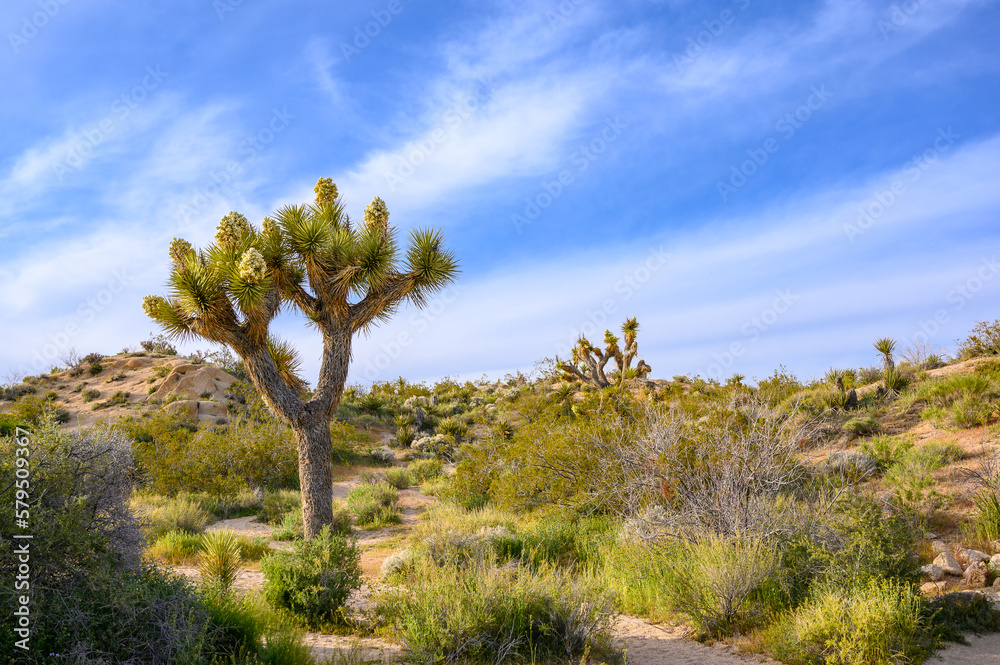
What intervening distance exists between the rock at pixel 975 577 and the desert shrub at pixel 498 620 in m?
5.05

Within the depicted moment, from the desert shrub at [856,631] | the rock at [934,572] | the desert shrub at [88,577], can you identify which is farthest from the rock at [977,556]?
the desert shrub at [88,577]

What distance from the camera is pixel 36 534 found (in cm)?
460

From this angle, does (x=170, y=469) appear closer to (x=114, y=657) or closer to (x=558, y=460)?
(x=558, y=460)

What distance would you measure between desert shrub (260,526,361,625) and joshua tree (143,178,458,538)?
13.1 ft

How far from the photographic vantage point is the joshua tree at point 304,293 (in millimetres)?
10539

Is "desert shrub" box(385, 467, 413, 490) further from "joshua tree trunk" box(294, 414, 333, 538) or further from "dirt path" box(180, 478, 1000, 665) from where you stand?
"dirt path" box(180, 478, 1000, 665)

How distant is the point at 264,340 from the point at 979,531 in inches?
477

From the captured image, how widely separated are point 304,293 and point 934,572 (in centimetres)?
1079

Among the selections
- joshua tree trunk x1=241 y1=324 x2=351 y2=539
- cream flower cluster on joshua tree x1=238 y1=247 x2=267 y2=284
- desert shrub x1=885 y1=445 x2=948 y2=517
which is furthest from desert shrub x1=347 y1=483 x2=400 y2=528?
desert shrub x1=885 y1=445 x2=948 y2=517

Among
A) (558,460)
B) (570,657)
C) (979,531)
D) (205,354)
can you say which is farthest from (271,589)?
(205,354)

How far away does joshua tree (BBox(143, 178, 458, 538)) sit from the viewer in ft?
34.6

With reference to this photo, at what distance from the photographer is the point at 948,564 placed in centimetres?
788

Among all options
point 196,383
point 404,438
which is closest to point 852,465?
point 404,438

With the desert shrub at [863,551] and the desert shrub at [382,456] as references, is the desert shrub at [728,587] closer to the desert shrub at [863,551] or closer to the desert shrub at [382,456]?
the desert shrub at [863,551]
